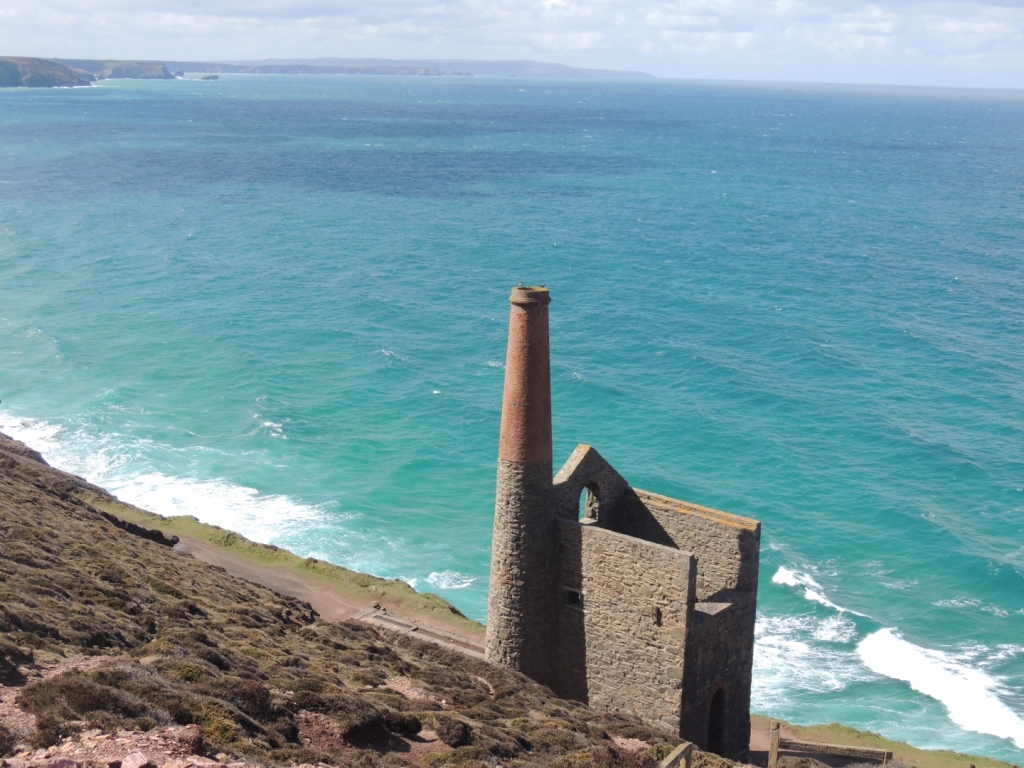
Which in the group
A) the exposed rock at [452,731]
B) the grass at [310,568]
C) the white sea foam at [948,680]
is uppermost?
the exposed rock at [452,731]

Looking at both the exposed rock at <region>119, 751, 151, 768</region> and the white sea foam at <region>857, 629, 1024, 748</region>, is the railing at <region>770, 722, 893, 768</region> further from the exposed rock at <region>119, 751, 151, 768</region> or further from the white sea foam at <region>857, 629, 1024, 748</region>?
the exposed rock at <region>119, 751, 151, 768</region>

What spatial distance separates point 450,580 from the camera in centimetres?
3894

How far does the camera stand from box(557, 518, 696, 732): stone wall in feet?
69.7

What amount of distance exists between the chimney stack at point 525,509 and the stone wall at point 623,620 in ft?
1.46

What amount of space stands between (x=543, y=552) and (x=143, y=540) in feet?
48.8

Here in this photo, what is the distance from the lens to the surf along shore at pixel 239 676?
13.8 m

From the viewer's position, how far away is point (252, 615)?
2533 centimetres

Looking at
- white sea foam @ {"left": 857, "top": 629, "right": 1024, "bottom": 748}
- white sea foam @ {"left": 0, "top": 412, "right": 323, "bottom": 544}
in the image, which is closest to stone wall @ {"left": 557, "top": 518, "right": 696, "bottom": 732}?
white sea foam @ {"left": 857, "top": 629, "right": 1024, "bottom": 748}

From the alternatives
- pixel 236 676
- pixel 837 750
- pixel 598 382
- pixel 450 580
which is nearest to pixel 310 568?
pixel 450 580

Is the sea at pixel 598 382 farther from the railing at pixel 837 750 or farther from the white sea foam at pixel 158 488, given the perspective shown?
the railing at pixel 837 750

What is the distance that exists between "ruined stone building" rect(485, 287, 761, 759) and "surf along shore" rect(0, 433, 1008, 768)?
0.91 m

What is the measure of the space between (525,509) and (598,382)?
35.9 meters

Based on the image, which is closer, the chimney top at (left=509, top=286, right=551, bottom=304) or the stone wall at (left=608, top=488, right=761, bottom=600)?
the chimney top at (left=509, top=286, right=551, bottom=304)

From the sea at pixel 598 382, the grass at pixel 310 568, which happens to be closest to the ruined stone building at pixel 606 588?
the grass at pixel 310 568
